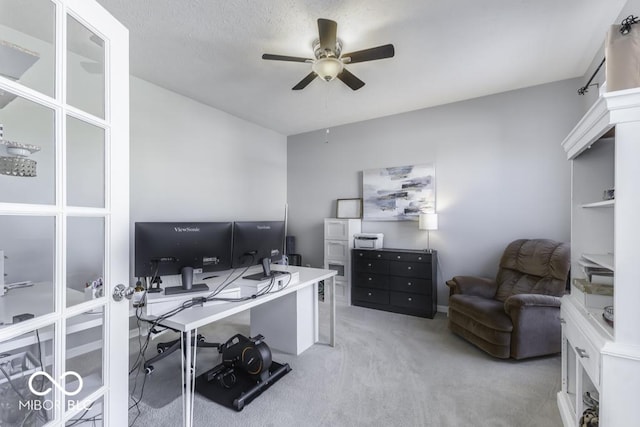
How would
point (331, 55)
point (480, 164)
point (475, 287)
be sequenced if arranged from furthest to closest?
1. point (480, 164)
2. point (475, 287)
3. point (331, 55)

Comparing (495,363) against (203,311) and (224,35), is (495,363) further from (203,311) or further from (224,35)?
(224,35)

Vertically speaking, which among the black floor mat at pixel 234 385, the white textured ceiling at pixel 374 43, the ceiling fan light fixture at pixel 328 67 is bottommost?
the black floor mat at pixel 234 385

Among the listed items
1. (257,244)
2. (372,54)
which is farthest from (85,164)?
(372,54)

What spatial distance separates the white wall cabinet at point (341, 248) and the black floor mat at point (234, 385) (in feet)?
6.69

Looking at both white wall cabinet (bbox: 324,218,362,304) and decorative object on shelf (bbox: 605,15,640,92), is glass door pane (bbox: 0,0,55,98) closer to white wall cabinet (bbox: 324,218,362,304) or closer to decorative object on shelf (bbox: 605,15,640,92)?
decorative object on shelf (bbox: 605,15,640,92)

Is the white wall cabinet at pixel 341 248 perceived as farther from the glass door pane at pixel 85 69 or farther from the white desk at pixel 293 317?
the glass door pane at pixel 85 69

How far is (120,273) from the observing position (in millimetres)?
1080

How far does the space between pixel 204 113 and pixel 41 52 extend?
9.77 ft

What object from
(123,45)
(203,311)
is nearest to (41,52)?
(123,45)

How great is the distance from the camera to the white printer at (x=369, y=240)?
12.9ft

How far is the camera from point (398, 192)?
3975 mm

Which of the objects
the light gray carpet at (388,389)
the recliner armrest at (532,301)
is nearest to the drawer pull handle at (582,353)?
the light gray carpet at (388,389)

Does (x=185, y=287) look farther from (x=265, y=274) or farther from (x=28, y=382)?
(x=28, y=382)

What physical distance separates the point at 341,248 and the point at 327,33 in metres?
2.95
